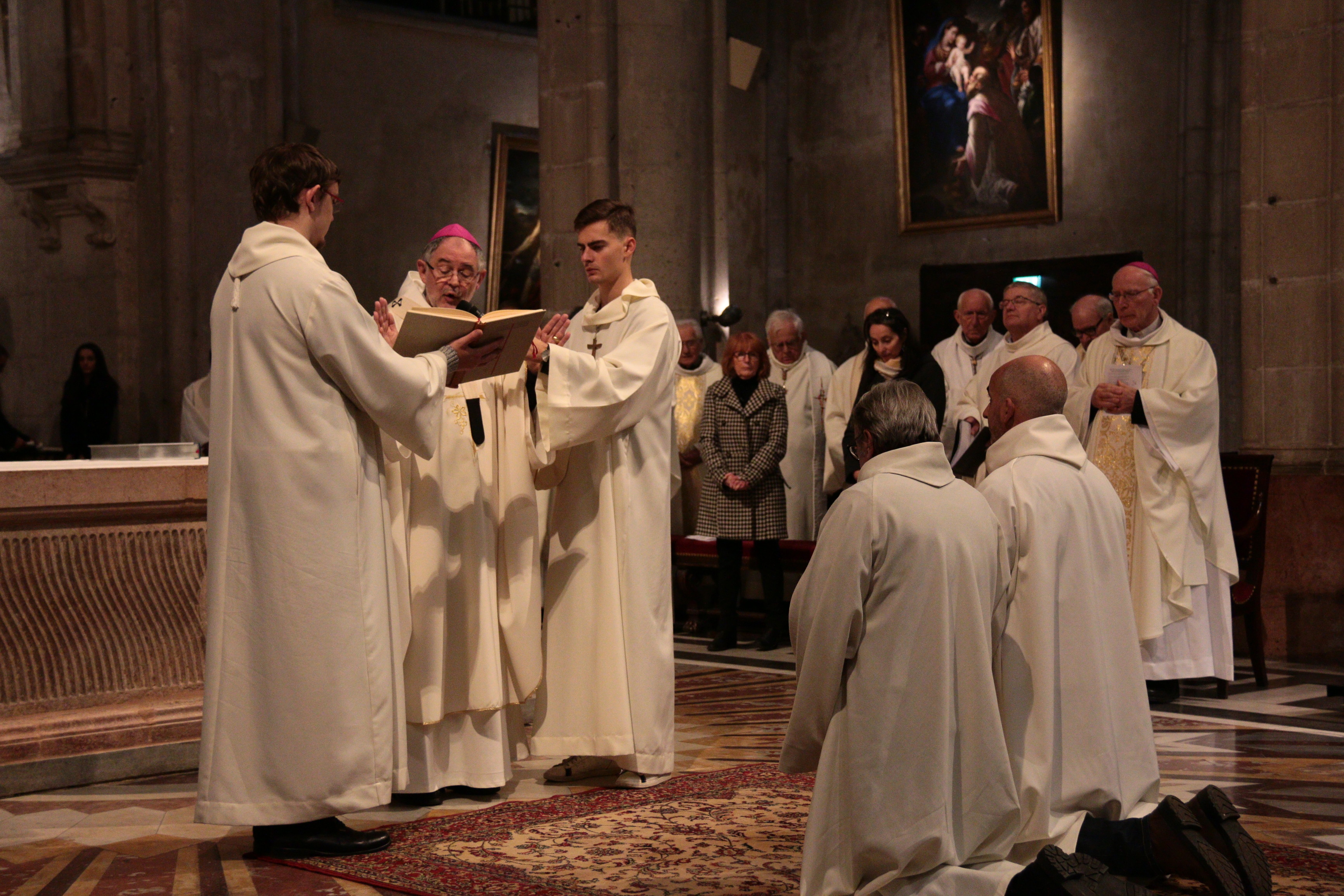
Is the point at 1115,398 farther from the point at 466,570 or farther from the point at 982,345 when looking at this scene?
the point at 466,570

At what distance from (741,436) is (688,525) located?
65.7 inches

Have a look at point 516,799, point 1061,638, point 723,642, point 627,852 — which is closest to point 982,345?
point 723,642

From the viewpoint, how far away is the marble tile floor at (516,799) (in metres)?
3.92

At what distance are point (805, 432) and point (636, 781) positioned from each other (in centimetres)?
462

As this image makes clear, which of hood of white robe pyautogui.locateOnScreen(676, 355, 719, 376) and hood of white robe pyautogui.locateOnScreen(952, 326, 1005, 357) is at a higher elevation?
hood of white robe pyautogui.locateOnScreen(952, 326, 1005, 357)

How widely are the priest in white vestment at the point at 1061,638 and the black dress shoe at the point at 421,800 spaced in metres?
1.94

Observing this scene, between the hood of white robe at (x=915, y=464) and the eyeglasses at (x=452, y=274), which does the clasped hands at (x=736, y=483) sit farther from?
the hood of white robe at (x=915, y=464)

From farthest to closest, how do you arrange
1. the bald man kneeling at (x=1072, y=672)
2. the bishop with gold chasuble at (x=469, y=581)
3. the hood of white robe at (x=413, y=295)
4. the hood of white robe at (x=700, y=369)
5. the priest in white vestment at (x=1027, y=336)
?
the hood of white robe at (x=700, y=369) < the priest in white vestment at (x=1027, y=336) < the hood of white robe at (x=413, y=295) < the bishop with gold chasuble at (x=469, y=581) < the bald man kneeling at (x=1072, y=672)

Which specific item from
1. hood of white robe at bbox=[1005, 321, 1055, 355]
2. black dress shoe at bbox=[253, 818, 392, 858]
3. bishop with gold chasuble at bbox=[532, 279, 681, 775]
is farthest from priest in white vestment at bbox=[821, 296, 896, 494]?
black dress shoe at bbox=[253, 818, 392, 858]

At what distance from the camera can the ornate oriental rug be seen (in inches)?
149

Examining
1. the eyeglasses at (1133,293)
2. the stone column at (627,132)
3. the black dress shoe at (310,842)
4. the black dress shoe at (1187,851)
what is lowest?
the black dress shoe at (310,842)

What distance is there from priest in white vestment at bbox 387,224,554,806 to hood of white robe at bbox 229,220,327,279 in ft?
2.37

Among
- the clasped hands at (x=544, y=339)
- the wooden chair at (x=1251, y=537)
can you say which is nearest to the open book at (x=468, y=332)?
the clasped hands at (x=544, y=339)

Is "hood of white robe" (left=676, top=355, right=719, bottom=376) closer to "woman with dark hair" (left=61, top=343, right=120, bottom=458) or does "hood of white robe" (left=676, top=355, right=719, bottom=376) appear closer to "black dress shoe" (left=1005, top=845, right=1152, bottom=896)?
"woman with dark hair" (left=61, top=343, right=120, bottom=458)
